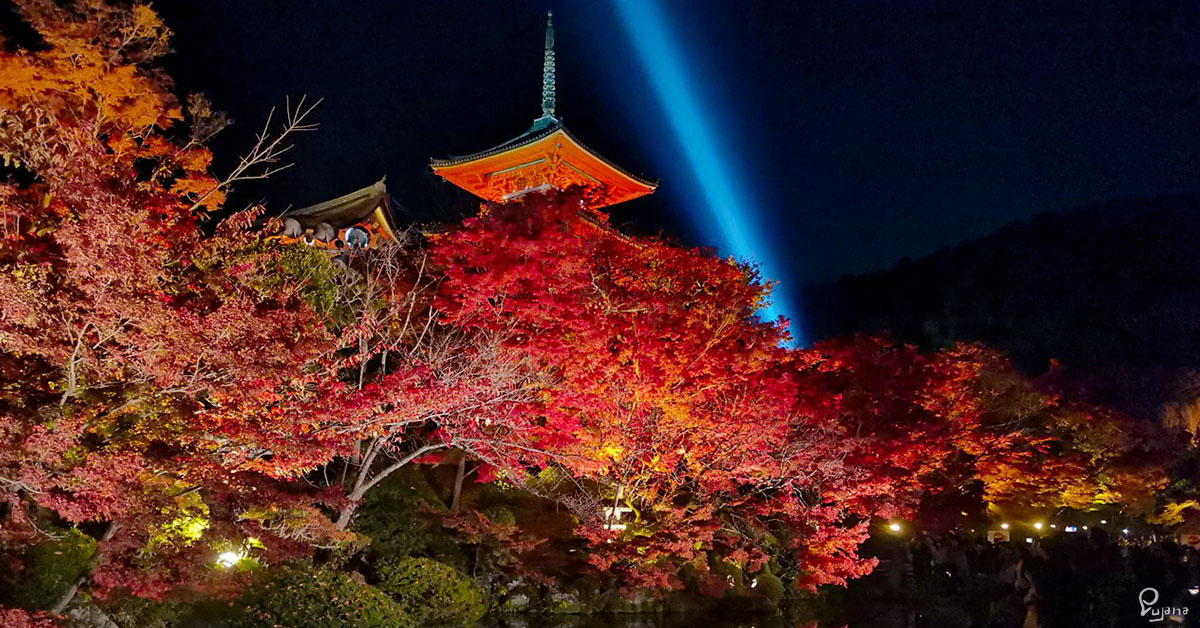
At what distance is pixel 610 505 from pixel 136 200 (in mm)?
8424

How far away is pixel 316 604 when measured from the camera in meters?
9.75

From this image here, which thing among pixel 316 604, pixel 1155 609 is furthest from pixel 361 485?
pixel 1155 609

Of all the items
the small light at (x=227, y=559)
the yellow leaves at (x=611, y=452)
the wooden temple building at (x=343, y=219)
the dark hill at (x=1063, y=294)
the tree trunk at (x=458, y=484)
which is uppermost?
the dark hill at (x=1063, y=294)

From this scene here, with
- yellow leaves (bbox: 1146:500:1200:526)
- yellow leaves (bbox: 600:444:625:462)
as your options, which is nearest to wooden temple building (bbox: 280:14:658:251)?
yellow leaves (bbox: 600:444:625:462)

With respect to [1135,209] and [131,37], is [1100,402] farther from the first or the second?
[1135,209]

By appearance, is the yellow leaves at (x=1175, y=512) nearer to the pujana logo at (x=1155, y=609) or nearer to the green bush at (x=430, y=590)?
the pujana logo at (x=1155, y=609)

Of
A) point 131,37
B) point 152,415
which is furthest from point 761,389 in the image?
point 131,37

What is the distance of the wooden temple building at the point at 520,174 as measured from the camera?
21.3m

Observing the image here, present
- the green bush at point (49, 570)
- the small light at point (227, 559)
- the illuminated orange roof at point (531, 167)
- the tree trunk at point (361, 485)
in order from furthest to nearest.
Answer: the illuminated orange roof at point (531, 167) < the tree trunk at point (361, 485) < the small light at point (227, 559) < the green bush at point (49, 570)

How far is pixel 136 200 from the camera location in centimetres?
639

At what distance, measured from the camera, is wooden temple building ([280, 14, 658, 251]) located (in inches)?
840

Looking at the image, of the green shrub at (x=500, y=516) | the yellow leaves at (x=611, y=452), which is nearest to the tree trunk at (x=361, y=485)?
the yellow leaves at (x=611, y=452)

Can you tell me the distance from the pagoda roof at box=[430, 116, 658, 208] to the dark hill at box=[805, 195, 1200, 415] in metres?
17.9

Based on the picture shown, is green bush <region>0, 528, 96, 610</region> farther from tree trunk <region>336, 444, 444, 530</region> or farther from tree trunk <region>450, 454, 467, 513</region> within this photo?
tree trunk <region>450, 454, 467, 513</region>
